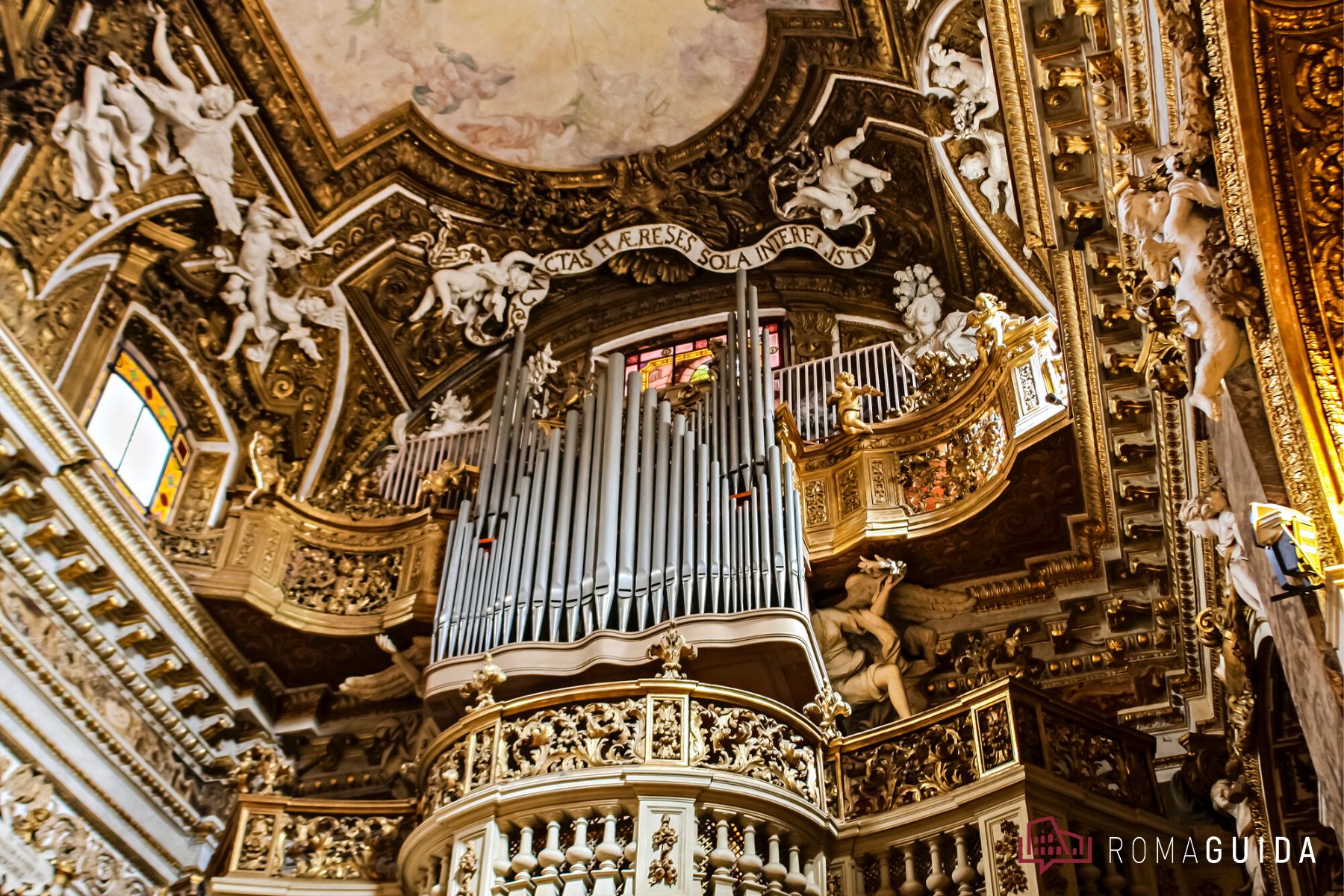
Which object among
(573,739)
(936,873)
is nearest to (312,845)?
(573,739)

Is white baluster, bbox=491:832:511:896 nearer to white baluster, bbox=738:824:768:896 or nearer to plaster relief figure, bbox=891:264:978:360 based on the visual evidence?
white baluster, bbox=738:824:768:896

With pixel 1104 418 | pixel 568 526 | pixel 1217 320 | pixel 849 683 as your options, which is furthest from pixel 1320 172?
pixel 568 526

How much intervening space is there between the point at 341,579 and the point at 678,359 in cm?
429

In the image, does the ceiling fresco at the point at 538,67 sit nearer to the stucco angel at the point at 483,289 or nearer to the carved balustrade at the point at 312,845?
the stucco angel at the point at 483,289

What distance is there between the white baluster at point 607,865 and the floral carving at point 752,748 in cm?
66

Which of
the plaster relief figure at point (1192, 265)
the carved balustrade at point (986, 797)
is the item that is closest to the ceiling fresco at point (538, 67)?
the plaster relief figure at point (1192, 265)

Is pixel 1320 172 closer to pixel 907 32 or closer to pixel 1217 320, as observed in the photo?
pixel 1217 320

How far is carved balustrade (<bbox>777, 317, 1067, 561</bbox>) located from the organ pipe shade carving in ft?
1.99

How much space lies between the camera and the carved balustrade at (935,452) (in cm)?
984

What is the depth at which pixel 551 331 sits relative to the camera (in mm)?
14141

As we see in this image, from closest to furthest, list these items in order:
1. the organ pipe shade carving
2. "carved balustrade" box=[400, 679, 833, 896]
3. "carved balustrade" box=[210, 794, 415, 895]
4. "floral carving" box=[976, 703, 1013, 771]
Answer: "carved balustrade" box=[400, 679, 833, 896] → "floral carving" box=[976, 703, 1013, 771] → "carved balustrade" box=[210, 794, 415, 895] → the organ pipe shade carving

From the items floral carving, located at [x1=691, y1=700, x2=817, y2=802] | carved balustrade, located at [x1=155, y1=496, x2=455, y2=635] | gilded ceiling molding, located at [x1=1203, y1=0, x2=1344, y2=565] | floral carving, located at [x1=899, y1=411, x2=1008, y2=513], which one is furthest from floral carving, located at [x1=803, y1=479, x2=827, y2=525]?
gilded ceiling molding, located at [x1=1203, y1=0, x2=1344, y2=565]

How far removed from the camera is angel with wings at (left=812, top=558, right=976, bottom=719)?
31.8 ft

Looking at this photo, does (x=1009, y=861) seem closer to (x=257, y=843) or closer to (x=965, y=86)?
(x=257, y=843)
